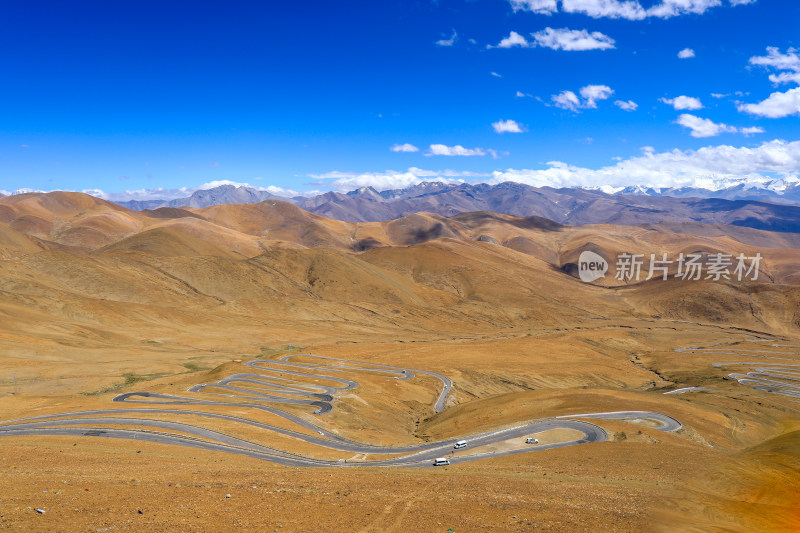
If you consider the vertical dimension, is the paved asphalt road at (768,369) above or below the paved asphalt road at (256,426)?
above

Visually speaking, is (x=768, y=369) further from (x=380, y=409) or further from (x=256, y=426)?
(x=256, y=426)

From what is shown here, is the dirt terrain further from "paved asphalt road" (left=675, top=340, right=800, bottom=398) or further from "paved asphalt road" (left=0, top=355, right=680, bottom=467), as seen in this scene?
"paved asphalt road" (left=675, top=340, right=800, bottom=398)

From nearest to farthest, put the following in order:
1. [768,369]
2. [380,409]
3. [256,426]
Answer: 1. [256,426]
2. [380,409]
3. [768,369]

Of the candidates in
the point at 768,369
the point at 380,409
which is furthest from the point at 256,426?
the point at 768,369

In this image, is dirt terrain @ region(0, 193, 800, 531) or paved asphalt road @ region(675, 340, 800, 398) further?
paved asphalt road @ region(675, 340, 800, 398)

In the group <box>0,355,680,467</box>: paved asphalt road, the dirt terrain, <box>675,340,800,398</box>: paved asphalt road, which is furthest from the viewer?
<box>675,340,800,398</box>: paved asphalt road

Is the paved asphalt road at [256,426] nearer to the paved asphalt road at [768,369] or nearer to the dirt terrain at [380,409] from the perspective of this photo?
the dirt terrain at [380,409]

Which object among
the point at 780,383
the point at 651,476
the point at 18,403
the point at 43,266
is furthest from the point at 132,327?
the point at 780,383

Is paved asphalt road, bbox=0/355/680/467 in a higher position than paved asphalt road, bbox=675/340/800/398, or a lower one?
lower

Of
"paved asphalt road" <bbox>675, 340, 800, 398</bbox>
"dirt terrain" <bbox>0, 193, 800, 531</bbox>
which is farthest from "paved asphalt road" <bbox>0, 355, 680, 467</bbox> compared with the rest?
"paved asphalt road" <bbox>675, 340, 800, 398</bbox>

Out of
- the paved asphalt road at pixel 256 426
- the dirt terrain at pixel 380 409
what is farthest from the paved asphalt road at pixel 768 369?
the paved asphalt road at pixel 256 426

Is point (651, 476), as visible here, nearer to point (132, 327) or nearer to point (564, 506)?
point (564, 506)
